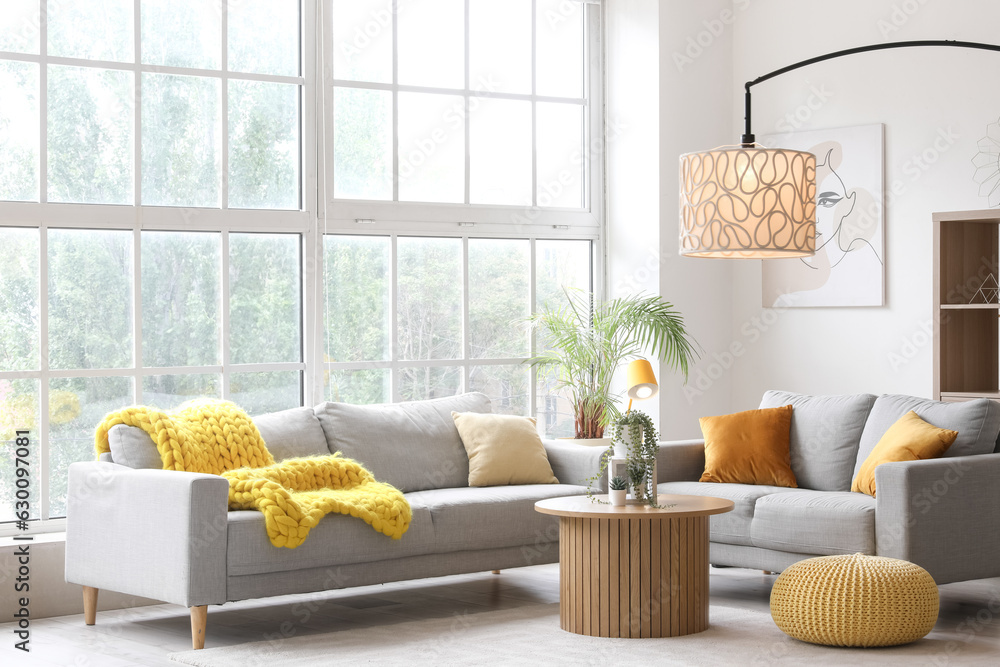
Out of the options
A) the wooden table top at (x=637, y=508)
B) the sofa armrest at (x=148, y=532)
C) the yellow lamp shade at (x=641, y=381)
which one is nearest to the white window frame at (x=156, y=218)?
the sofa armrest at (x=148, y=532)

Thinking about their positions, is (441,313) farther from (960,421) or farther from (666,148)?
(960,421)

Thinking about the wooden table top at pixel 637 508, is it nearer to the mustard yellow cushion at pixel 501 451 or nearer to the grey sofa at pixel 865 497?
the grey sofa at pixel 865 497

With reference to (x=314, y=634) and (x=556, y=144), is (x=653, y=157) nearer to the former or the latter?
(x=556, y=144)

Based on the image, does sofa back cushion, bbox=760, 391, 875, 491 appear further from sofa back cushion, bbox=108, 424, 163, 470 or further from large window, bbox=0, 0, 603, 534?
sofa back cushion, bbox=108, 424, 163, 470

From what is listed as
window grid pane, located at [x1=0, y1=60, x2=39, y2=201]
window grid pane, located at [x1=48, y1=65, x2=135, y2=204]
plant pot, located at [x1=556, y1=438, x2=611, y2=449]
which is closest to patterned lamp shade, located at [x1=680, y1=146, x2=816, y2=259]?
plant pot, located at [x1=556, y1=438, x2=611, y2=449]

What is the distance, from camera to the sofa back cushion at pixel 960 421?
5.02 metres

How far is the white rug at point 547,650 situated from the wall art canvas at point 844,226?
252 centimetres

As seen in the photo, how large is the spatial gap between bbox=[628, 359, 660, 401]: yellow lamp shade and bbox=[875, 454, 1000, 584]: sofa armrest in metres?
1.38

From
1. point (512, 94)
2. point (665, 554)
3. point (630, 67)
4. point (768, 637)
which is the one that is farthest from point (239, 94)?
point (768, 637)

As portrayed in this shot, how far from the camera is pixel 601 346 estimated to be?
22.1 feet

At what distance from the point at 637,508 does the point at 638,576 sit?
0.80 feet

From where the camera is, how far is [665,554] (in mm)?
4426

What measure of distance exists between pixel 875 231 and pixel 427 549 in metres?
3.11

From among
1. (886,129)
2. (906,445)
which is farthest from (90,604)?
(886,129)
